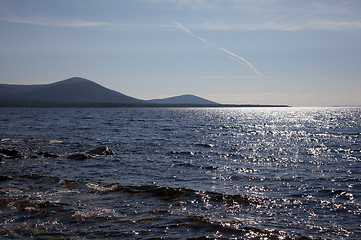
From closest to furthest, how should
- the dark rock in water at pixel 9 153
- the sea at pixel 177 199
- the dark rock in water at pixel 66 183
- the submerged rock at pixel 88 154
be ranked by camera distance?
1. the sea at pixel 177 199
2. the dark rock in water at pixel 66 183
3. the dark rock in water at pixel 9 153
4. the submerged rock at pixel 88 154

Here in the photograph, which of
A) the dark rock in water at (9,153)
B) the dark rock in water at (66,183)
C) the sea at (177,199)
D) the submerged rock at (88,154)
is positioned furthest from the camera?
the submerged rock at (88,154)

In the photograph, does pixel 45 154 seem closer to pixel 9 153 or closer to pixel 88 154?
pixel 9 153

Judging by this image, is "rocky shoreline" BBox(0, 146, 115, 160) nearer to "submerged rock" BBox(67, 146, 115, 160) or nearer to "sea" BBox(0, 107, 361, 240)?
"submerged rock" BBox(67, 146, 115, 160)

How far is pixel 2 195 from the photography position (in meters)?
12.4

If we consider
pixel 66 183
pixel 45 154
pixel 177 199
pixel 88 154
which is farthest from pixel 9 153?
pixel 177 199

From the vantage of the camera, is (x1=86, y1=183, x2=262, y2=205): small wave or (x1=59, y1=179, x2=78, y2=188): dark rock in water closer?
(x1=86, y1=183, x2=262, y2=205): small wave

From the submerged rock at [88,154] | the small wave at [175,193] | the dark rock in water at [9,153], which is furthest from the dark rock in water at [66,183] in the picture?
the dark rock in water at [9,153]

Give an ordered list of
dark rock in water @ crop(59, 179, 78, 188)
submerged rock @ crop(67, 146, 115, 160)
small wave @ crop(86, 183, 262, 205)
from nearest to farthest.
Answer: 1. small wave @ crop(86, 183, 262, 205)
2. dark rock in water @ crop(59, 179, 78, 188)
3. submerged rock @ crop(67, 146, 115, 160)

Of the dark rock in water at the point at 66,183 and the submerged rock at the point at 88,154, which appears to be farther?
the submerged rock at the point at 88,154

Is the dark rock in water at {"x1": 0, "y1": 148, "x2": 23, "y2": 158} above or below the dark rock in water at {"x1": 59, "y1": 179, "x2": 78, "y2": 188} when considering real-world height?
above

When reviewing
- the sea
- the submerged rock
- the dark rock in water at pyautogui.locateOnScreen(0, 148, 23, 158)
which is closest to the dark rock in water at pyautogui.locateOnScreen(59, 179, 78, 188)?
the sea

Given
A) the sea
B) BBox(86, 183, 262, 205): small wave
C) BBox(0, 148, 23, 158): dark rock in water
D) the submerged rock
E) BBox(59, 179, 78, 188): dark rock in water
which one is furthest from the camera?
the submerged rock

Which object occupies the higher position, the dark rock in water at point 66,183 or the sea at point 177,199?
the sea at point 177,199

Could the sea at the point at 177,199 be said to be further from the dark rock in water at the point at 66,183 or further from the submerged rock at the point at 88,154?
the submerged rock at the point at 88,154
